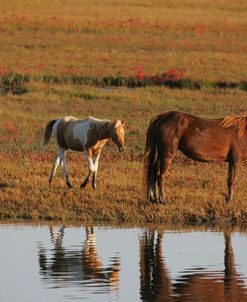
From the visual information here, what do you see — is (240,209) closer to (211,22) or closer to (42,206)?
(42,206)

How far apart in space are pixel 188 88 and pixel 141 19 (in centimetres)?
3224

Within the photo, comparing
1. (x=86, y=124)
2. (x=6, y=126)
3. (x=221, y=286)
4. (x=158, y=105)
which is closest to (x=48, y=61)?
(x=158, y=105)

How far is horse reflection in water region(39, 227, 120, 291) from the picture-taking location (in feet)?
37.7

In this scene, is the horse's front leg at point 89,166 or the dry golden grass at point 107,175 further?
the horse's front leg at point 89,166

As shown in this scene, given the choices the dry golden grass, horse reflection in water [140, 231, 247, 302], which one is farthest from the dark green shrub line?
horse reflection in water [140, 231, 247, 302]

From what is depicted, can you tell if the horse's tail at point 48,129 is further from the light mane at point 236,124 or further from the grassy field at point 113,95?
the light mane at point 236,124

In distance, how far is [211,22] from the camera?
218 ft

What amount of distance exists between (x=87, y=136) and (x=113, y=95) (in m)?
13.5

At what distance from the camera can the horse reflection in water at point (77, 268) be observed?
452 inches

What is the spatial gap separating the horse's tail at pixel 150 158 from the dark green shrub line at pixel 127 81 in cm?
1782

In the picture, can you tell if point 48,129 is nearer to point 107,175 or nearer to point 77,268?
point 107,175

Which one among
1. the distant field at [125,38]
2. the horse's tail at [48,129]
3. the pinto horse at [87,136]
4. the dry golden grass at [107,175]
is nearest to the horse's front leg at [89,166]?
the pinto horse at [87,136]

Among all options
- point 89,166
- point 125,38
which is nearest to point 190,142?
point 89,166

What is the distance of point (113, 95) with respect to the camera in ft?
103
